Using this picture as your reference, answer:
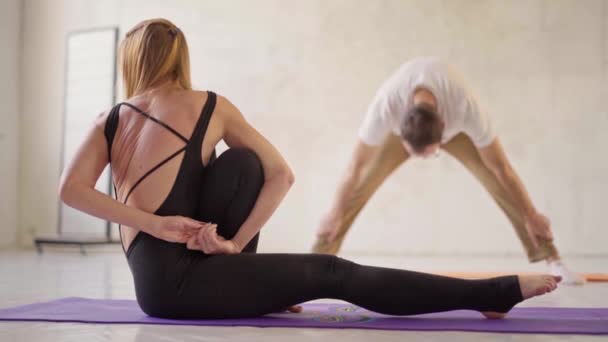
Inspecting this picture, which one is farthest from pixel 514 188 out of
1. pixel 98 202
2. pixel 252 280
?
pixel 98 202

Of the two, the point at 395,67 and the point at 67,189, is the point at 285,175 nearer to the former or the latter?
the point at 67,189

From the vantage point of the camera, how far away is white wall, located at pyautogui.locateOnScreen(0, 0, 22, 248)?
7.00 m

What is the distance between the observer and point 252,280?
1680mm

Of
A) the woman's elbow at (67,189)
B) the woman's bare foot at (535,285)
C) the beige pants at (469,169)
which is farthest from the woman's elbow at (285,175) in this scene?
the beige pants at (469,169)

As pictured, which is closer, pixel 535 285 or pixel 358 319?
pixel 535 285

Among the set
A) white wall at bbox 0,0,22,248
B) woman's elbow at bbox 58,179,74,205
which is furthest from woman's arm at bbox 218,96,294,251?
white wall at bbox 0,0,22,248

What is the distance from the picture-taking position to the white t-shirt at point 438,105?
11.5ft

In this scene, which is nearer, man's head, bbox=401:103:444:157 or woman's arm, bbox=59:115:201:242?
woman's arm, bbox=59:115:201:242

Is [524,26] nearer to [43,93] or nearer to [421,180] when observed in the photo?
[421,180]

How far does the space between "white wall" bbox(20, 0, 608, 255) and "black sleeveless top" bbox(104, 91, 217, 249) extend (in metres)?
4.67

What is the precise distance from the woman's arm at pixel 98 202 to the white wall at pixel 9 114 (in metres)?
5.80

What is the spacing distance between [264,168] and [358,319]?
19.2 inches

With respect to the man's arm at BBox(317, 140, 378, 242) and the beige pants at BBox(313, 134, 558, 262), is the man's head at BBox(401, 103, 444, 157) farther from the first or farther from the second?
the man's arm at BBox(317, 140, 378, 242)

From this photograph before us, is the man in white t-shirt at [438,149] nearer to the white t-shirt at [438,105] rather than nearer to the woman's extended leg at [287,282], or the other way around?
the white t-shirt at [438,105]
